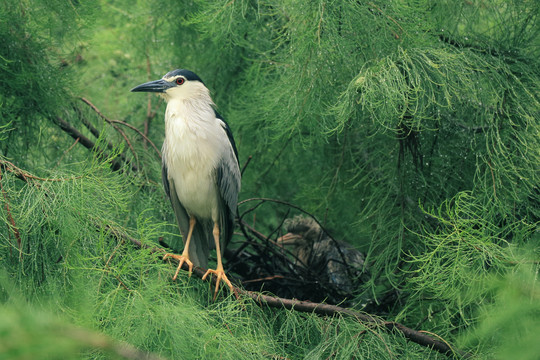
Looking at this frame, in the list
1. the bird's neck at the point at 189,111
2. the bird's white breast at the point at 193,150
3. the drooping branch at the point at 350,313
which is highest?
the bird's neck at the point at 189,111

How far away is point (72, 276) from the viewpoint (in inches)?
90.9

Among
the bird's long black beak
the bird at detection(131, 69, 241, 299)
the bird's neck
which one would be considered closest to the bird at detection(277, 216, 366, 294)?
the bird at detection(131, 69, 241, 299)

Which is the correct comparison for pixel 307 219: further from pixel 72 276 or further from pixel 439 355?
pixel 72 276

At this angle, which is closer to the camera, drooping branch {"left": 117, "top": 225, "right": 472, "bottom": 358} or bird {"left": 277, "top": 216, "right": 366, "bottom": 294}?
drooping branch {"left": 117, "top": 225, "right": 472, "bottom": 358}

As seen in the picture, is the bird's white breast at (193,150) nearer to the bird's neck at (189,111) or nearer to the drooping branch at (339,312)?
the bird's neck at (189,111)

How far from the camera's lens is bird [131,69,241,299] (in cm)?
326

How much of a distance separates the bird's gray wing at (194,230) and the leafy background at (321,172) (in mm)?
154

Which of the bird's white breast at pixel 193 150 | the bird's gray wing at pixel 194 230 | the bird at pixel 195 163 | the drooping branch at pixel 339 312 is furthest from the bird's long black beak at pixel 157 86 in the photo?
the drooping branch at pixel 339 312

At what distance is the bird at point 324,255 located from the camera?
11.2ft

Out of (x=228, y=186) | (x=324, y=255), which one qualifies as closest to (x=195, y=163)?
(x=228, y=186)

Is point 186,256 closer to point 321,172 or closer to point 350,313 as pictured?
point 350,313

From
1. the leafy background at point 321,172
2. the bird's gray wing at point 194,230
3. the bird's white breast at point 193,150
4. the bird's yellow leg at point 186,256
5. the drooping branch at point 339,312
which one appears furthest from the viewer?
the bird's gray wing at point 194,230

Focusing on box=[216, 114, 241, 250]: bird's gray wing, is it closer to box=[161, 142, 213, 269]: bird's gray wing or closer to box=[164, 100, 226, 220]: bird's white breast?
box=[164, 100, 226, 220]: bird's white breast

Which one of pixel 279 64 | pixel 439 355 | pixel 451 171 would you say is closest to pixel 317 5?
pixel 279 64
